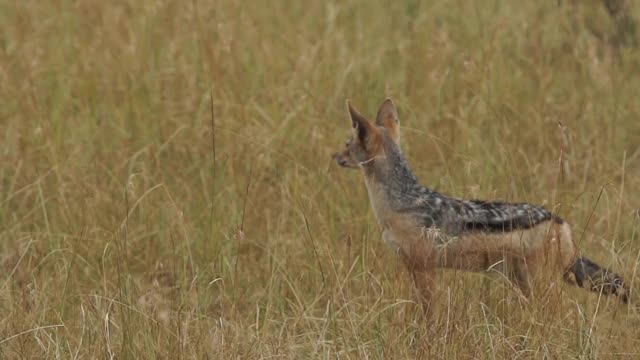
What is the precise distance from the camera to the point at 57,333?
19.0ft

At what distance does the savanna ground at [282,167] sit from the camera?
18.8 feet

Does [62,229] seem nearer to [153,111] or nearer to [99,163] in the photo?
[99,163]

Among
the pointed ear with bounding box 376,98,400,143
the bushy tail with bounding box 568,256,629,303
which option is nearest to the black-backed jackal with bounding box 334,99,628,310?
the bushy tail with bounding box 568,256,629,303

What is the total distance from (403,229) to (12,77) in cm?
336

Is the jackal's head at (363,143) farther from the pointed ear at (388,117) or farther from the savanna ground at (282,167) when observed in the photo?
the savanna ground at (282,167)

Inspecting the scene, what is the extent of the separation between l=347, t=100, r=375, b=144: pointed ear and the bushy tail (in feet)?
3.70

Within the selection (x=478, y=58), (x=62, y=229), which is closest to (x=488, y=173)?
(x=478, y=58)

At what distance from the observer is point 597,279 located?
20.3 feet

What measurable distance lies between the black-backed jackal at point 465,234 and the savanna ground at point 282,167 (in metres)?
0.10

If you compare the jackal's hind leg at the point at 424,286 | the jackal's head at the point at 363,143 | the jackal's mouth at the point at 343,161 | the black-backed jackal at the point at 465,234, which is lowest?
the jackal's hind leg at the point at 424,286

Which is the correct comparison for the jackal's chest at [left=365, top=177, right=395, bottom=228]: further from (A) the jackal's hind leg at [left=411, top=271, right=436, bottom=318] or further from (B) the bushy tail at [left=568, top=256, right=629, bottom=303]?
(B) the bushy tail at [left=568, top=256, right=629, bottom=303]

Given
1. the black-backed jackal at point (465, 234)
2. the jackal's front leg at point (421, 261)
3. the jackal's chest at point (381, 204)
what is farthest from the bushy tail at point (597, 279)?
the jackal's chest at point (381, 204)

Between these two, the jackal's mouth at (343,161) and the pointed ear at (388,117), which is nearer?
the jackal's mouth at (343,161)

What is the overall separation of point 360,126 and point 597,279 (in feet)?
4.22
